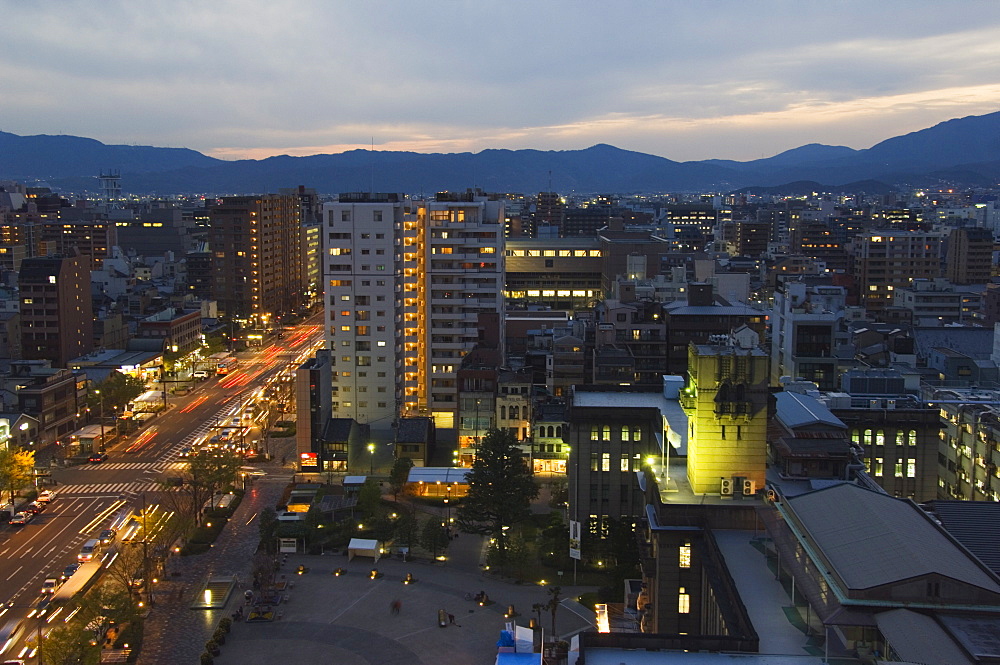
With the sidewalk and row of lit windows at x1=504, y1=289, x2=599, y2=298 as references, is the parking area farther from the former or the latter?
row of lit windows at x1=504, y1=289, x2=599, y2=298

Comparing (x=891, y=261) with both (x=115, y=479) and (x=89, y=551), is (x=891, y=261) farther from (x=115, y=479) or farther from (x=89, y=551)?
(x=89, y=551)

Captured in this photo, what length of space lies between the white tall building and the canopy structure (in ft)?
59.6

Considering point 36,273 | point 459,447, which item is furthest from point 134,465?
point 36,273

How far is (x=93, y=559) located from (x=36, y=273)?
39.0 m

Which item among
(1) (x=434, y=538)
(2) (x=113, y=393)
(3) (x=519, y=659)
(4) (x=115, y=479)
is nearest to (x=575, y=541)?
(1) (x=434, y=538)

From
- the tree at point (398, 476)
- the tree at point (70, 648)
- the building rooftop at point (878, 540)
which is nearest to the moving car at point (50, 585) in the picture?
the tree at point (70, 648)

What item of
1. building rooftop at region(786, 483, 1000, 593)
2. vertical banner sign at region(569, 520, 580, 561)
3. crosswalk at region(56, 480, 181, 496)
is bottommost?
crosswalk at region(56, 480, 181, 496)

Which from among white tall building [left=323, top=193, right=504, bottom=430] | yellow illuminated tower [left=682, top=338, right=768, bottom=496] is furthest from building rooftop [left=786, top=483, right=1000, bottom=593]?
white tall building [left=323, top=193, right=504, bottom=430]

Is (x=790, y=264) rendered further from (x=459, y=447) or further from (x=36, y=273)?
(x=36, y=273)

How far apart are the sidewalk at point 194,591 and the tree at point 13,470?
9257 mm

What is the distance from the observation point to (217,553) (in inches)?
1435

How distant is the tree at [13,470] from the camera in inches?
1574

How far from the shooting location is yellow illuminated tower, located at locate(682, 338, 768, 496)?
25344 mm

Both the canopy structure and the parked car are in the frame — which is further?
the parked car
